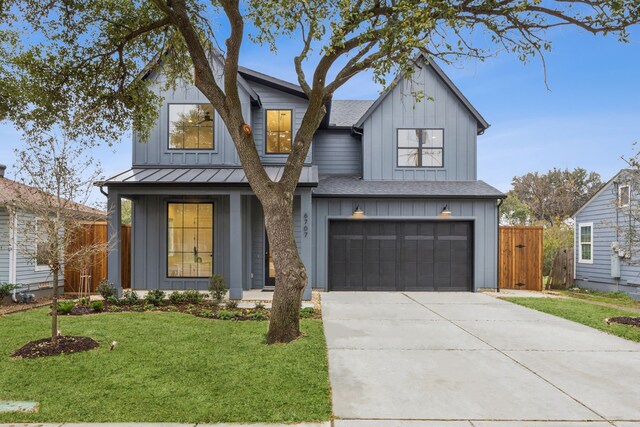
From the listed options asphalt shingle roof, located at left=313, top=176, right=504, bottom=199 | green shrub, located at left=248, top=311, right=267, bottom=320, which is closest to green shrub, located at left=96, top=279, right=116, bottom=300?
green shrub, located at left=248, top=311, right=267, bottom=320

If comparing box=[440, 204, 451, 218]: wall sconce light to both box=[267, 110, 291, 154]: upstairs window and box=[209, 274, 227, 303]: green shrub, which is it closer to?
box=[267, 110, 291, 154]: upstairs window

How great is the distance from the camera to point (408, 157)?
12.5 meters

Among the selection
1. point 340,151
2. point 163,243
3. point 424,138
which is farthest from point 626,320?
point 163,243

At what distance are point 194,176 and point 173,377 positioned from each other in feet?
22.2

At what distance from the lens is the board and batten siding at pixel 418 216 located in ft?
38.2

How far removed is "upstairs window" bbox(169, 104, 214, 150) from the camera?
11344 millimetres

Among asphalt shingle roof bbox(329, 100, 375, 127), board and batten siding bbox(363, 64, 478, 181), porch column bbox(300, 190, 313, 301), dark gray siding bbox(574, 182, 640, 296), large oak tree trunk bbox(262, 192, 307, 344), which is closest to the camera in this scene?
large oak tree trunk bbox(262, 192, 307, 344)

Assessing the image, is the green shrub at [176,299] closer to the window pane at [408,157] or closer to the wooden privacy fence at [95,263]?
the wooden privacy fence at [95,263]

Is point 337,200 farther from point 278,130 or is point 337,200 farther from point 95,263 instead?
point 95,263

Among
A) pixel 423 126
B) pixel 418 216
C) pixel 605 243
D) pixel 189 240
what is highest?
pixel 423 126

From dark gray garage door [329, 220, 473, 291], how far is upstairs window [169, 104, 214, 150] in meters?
4.57

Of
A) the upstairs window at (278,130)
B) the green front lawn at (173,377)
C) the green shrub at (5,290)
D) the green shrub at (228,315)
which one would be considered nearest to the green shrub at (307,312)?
the green front lawn at (173,377)

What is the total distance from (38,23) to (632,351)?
12.2 m

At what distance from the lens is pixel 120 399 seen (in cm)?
383
